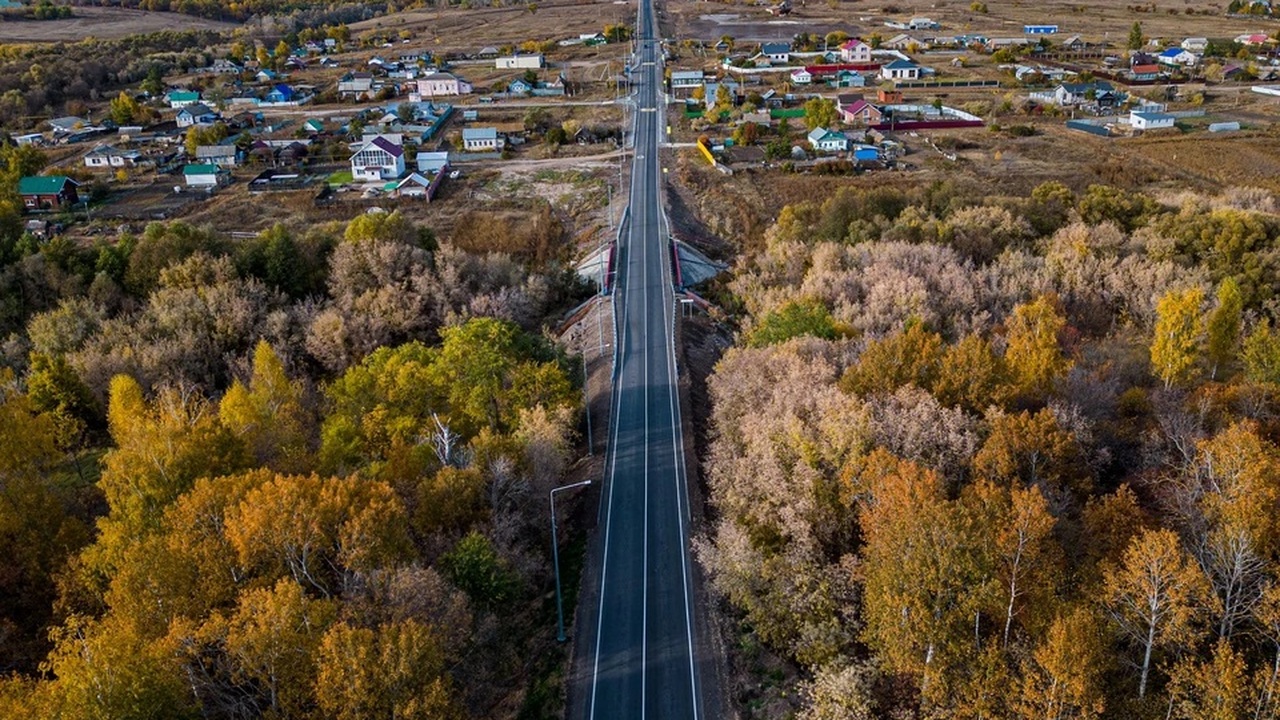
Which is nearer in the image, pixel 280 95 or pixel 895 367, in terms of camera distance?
pixel 895 367

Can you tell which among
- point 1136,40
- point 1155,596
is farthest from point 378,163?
point 1136,40

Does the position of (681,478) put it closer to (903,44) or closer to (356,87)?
(356,87)

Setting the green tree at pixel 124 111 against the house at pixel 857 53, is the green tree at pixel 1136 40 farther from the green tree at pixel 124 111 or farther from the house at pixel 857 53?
the green tree at pixel 124 111

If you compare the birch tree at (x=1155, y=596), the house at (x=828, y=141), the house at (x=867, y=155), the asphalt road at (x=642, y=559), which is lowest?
the asphalt road at (x=642, y=559)

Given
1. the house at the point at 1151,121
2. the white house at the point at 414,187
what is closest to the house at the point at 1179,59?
the house at the point at 1151,121

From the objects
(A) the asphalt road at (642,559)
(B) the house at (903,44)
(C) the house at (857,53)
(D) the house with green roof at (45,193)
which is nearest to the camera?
(A) the asphalt road at (642,559)
